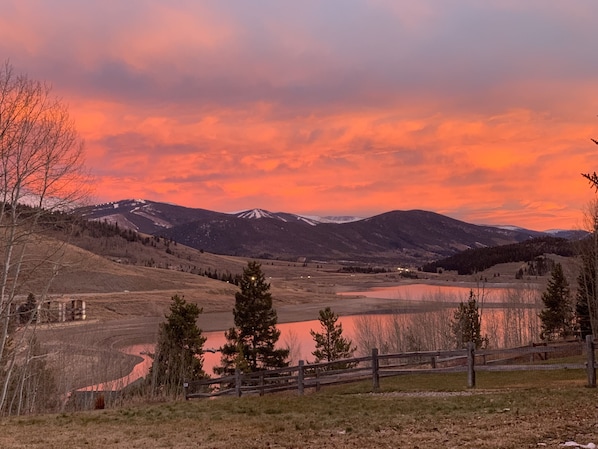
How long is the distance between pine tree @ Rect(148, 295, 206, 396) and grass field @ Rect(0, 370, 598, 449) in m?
20.1

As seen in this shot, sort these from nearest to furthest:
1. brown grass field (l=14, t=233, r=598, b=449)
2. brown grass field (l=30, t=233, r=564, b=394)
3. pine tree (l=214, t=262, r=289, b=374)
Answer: brown grass field (l=14, t=233, r=598, b=449) → pine tree (l=214, t=262, r=289, b=374) → brown grass field (l=30, t=233, r=564, b=394)

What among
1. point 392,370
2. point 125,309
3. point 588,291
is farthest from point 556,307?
point 125,309

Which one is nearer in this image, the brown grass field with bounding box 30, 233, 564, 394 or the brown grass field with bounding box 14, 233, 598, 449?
the brown grass field with bounding box 14, 233, 598, 449

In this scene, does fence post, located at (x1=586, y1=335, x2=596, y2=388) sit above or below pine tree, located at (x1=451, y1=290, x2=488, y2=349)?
above

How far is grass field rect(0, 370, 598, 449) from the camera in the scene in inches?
443

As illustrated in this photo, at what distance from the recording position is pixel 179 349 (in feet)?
137

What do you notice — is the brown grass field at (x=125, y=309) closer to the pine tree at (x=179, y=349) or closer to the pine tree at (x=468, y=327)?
the pine tree at (x=179, y=349)

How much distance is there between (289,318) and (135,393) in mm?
66643

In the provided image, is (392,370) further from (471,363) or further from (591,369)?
(591,369)

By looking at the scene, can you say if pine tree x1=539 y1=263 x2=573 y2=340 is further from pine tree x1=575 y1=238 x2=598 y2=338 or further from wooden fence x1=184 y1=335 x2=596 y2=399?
wooden fence x1=184 y1=335 x2=596 y2=399

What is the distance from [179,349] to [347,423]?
29763 millimetres

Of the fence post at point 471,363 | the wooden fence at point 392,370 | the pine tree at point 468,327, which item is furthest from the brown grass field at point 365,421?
the pine tree at point 468,327

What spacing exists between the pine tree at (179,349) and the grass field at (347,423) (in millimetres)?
20070

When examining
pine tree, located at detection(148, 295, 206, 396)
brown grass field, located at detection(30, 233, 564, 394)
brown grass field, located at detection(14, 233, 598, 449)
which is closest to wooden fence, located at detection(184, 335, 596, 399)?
brown grass field, located at detection(14, 233, 598, 449)
